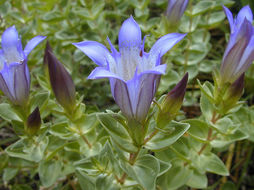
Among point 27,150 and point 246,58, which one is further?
point 27,150

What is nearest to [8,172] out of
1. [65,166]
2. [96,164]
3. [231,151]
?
[65,166]

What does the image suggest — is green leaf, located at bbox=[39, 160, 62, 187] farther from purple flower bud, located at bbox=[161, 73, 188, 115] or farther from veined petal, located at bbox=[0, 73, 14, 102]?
purple flower bud, located at bbox=[161, 73, 188, 115]

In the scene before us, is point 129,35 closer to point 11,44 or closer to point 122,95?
point 122,95

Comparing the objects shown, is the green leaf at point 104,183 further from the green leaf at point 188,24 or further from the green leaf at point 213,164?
the green leaf at point 188,24

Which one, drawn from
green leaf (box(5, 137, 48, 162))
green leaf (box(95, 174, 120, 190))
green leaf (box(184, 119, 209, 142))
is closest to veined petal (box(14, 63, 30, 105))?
green leaf (box(5, 137, 48, 162))

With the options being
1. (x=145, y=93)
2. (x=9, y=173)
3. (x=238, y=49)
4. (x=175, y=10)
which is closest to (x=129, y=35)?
(x=145, y=93)

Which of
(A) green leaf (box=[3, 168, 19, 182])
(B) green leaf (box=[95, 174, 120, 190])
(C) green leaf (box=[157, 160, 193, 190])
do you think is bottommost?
(A) green leaf (box=[3, 168, 19, 182])
